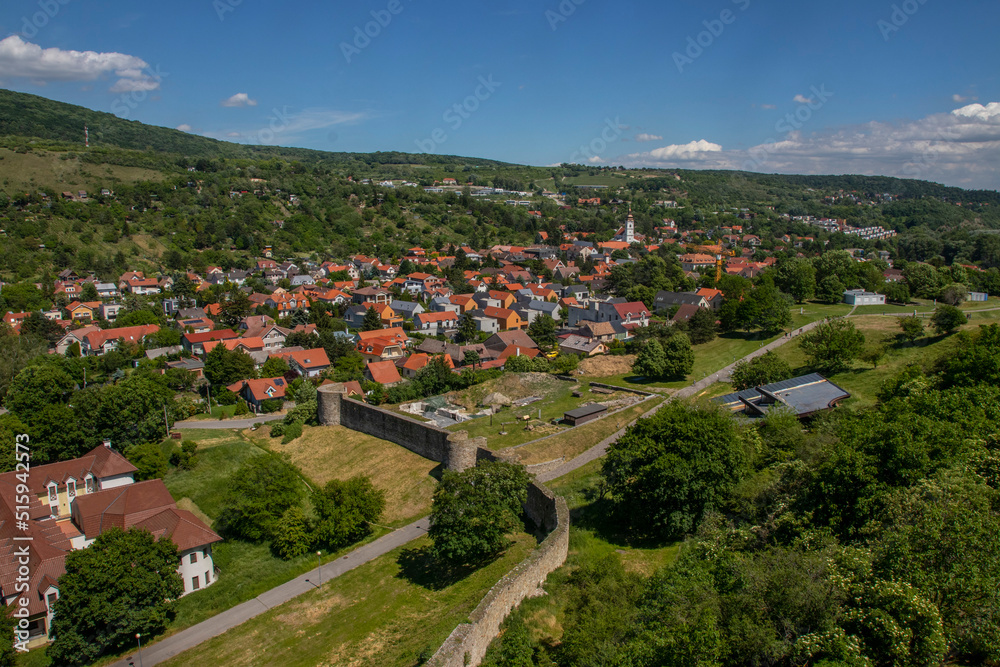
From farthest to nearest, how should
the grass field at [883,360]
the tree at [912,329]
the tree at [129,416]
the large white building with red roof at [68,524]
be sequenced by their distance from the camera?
the tree at [912,329] → the tree at [129,416] → the grass field at [883,360] → the large white building with red roof at [68,524]

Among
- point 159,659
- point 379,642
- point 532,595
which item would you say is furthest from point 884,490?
point 159,659

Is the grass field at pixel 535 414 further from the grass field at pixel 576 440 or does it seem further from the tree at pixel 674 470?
the tree at pixel 674 470

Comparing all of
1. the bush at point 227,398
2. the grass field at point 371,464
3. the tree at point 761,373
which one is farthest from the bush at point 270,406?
the tree at point 761,373

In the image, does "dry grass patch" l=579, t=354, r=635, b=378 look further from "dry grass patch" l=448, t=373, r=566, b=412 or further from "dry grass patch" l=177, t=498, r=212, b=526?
"dry grass patch" l=177, t=498, r=212, b=526

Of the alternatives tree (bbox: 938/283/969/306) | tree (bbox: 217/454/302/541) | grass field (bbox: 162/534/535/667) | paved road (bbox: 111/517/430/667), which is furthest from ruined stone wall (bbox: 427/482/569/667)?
tree (bbox: 938/283/969/306)

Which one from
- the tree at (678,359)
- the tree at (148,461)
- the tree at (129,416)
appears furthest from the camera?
the tree at (678,359)

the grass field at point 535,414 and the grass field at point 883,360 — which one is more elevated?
the grass field at point 883,360

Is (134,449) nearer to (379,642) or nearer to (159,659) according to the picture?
(159,659)

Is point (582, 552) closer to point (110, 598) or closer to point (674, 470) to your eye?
point (674, 470)
